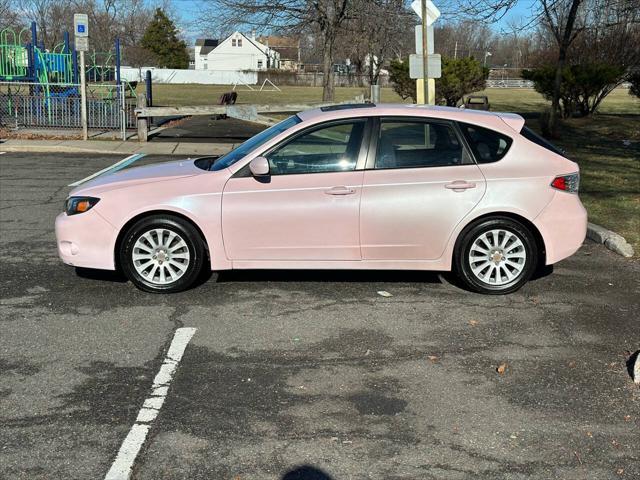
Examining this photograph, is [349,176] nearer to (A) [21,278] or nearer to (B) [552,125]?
(A) [21,278]

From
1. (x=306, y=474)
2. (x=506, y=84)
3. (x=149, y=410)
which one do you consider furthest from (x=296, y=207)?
(x=506, y=84)

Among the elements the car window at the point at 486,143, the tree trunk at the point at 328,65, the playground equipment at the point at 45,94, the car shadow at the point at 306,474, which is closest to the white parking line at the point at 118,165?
the playground equipment at the point at 45,94

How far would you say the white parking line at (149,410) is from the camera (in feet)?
11.6

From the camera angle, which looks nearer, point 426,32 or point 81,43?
point 426,32

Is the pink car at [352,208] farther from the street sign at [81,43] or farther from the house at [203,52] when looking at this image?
the house at [203,52]

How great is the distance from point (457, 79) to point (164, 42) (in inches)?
2771

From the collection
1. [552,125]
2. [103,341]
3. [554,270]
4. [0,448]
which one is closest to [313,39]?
[552,125]

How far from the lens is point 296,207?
6137 mm

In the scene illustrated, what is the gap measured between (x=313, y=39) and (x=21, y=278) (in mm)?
19494

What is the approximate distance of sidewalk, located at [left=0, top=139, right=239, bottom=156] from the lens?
17.4 meters

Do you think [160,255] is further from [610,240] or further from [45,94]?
[45,94]

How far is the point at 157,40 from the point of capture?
295ft

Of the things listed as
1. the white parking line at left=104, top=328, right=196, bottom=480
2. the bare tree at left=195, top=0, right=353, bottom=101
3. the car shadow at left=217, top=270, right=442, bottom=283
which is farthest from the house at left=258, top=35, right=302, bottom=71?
the white parking line at left=104, top=328, right=196, bottom=480

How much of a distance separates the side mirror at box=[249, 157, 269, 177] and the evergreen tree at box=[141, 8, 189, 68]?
281 ft
